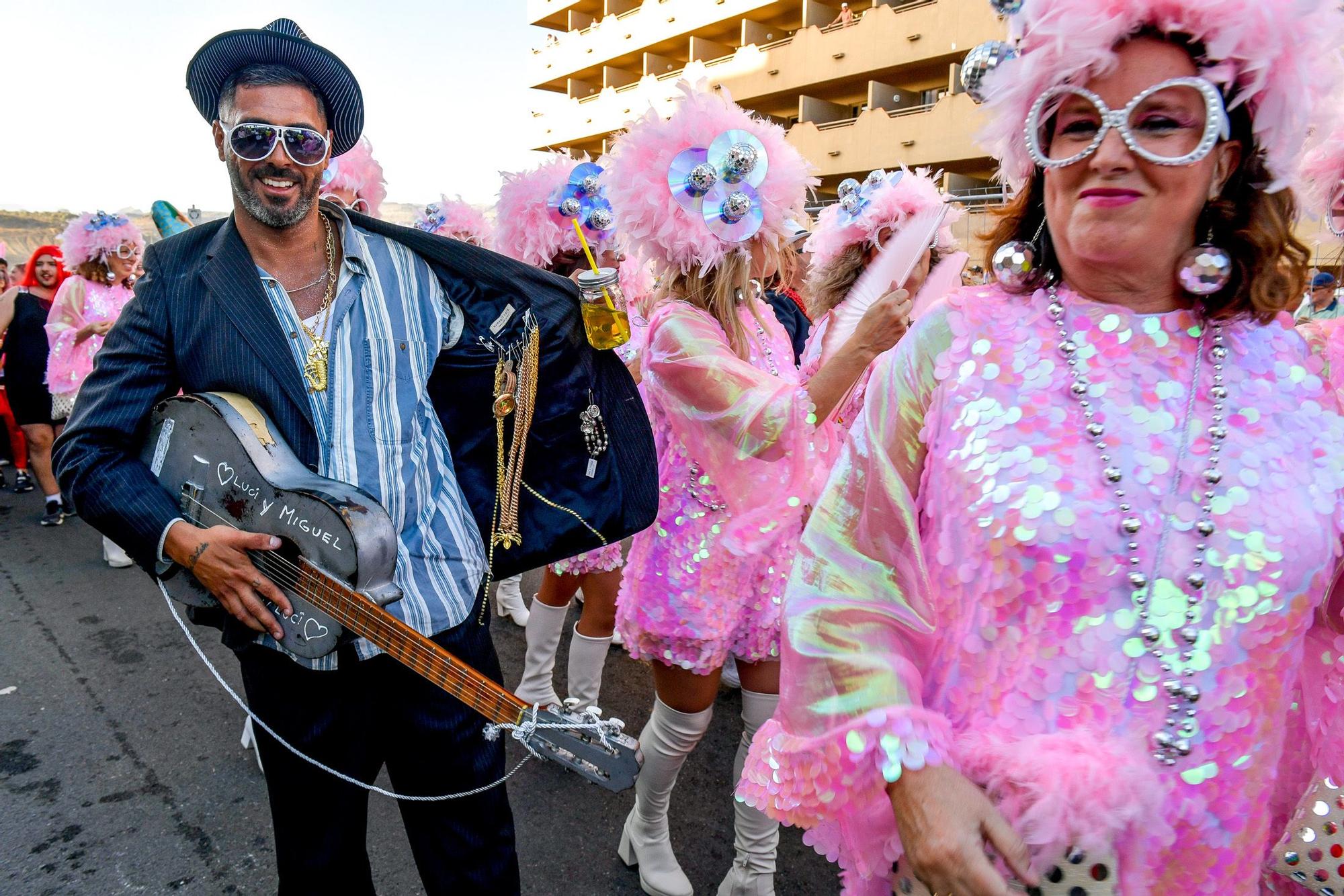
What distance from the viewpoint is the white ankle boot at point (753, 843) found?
2578 millimetres

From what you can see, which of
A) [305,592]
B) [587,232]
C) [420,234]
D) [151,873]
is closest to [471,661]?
[305,592]

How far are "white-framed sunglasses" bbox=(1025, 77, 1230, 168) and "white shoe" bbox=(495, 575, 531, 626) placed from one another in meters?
4.29

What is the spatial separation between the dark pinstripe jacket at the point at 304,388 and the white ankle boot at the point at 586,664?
4.84 ft

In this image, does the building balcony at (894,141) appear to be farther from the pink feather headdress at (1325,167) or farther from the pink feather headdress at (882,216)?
the pink feather headdress at (1325,167)

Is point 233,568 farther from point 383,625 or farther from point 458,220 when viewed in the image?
point 458,220

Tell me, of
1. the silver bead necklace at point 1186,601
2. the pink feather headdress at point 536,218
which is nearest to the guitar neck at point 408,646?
the silver bead necklace at point 1186,601

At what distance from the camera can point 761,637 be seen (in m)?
2.64

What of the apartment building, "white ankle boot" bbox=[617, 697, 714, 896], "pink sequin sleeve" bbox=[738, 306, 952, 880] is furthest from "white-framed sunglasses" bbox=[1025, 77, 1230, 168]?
the apartment building

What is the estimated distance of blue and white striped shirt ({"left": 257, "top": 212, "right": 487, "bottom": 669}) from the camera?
1.90 m

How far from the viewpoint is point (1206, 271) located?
1.18 meters

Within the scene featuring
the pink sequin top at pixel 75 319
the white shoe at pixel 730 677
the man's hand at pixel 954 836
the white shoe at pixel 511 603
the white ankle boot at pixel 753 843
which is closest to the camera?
the man's hand at pixel 954 836

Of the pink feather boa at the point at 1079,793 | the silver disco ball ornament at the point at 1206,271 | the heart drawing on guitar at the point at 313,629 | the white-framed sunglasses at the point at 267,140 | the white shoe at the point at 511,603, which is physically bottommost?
the white shoe at the point at 511,603

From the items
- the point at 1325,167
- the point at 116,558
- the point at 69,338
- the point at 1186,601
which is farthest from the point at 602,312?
the point at 69,338

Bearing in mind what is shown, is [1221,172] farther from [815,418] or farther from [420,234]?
[420,234]
